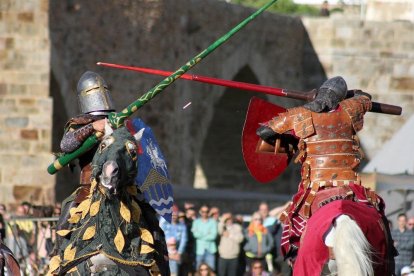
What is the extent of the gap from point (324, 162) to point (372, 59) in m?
25.3

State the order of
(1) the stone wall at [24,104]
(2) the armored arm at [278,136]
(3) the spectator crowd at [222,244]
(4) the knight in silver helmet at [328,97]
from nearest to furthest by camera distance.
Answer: (4) the knight in silver helmet at [328,97] → (2) the armored arm at [278,136] → (3) the spectator crowd at [222,244] → (1) the stone wall at [24,104]

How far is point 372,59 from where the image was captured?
1464 inches

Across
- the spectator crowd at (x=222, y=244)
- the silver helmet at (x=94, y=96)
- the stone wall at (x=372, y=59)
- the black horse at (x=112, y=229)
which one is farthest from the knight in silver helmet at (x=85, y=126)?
the stone wall at (x=372, y=59)

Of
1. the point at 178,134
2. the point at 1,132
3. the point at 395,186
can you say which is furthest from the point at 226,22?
the point at 395,186

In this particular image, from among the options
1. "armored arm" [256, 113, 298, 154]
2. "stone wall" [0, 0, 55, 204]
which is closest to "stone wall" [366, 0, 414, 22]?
"stone wall" [0, 0, 55, 204]

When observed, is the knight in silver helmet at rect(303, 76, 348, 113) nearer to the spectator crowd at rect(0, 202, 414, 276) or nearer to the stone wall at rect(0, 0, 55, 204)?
the spectator crowd at rect(0, 202, 414, 276)

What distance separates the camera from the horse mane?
1122cm

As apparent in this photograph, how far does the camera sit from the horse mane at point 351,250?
1122 cm

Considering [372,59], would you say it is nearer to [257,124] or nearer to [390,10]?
[390,10]

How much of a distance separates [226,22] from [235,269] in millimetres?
12314

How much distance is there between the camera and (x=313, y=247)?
38.1 feet

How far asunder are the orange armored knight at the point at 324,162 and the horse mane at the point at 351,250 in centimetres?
32

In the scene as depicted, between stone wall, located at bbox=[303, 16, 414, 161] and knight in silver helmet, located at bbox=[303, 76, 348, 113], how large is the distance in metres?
24.3

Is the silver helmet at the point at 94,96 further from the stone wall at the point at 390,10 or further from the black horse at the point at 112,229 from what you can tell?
the stone wall at the point at 390,10
